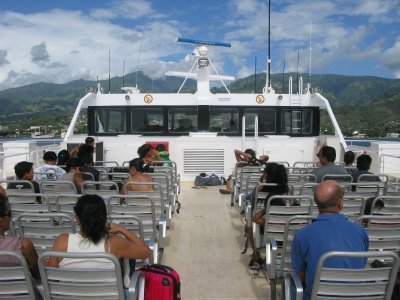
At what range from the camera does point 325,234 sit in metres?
3.06

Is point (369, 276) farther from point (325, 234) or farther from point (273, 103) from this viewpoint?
point (273, 103)

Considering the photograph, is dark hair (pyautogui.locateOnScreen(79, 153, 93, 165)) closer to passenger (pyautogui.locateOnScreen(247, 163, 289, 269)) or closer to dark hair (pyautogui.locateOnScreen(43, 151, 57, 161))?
dark hair (pyautogui.locateOnScreen(43, 151, 57, 161))

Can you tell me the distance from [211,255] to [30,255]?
118 inches

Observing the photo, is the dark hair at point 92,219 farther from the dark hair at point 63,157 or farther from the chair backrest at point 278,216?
the dark hair at point 63,157

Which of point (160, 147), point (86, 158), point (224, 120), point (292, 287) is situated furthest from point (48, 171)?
point (224, 120)

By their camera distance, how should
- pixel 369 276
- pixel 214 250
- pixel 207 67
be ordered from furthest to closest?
1. pixel 207 67
2. pixel 214 250
3. pixel 369 276

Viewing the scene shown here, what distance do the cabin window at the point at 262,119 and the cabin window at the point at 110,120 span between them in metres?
3.61

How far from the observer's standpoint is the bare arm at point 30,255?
321cm

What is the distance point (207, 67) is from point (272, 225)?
9702 millimetres

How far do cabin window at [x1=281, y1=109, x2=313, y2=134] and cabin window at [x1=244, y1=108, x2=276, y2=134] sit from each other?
315 mm

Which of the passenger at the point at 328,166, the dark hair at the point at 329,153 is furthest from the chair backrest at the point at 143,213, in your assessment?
the dark hair at the point at 329,153

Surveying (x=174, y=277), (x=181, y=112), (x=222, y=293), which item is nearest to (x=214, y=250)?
(x=222, y=293)

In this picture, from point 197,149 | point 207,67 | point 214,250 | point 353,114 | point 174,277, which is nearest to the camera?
point 174,277

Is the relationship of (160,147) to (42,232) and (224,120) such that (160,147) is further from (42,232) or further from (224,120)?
(42,232)
